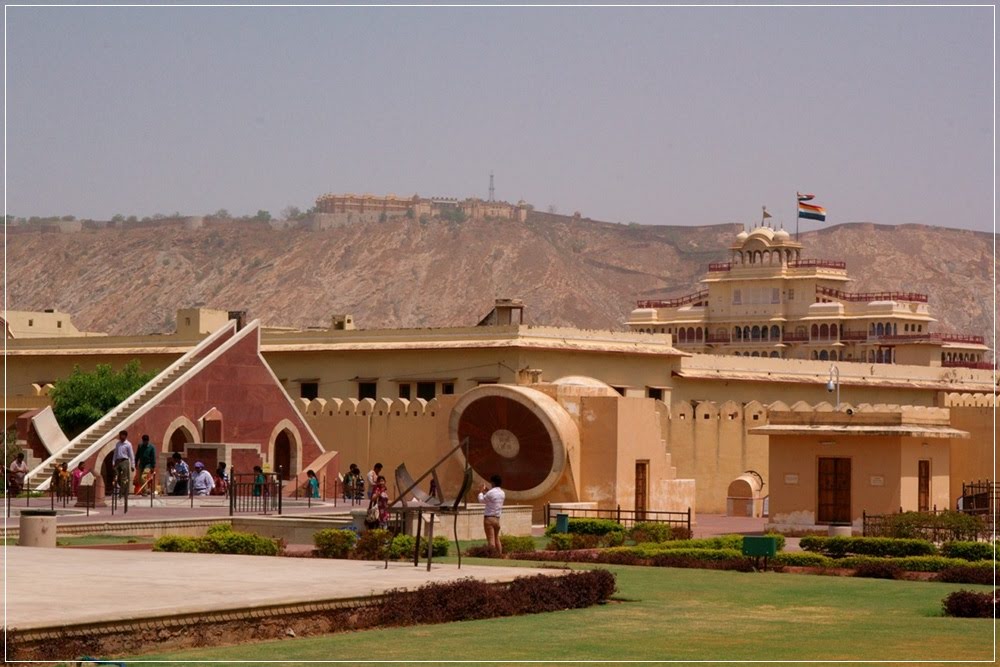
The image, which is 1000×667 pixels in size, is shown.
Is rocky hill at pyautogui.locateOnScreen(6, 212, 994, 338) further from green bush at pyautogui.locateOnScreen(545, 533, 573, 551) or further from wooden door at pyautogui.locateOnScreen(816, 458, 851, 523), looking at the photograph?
green bush at pyautogui.locateOnScreen(545, 533, 573, 551)

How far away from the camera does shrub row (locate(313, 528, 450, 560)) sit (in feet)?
73.3

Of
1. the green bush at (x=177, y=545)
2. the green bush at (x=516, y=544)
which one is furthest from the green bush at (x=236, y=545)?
the green bush at (x=516, y=544)

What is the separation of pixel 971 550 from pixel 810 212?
56041 mm

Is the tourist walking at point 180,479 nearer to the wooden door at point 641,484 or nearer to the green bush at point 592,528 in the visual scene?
the green bush at point 592,528

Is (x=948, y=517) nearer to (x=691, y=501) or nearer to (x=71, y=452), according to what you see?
(x=691, y=501)

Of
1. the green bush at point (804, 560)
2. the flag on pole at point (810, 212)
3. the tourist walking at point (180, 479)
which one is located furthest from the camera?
the flag on pole at point (810, 212)

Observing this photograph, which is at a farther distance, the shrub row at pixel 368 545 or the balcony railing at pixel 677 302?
the balcony railing at pixel 677 302

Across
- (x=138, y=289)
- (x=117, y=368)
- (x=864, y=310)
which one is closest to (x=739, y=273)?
(x=864, y=310)

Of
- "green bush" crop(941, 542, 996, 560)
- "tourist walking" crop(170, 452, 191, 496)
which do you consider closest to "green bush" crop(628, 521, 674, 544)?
"green bush" crop(941, 542, 996, 560)

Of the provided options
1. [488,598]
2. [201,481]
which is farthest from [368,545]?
[201,481]

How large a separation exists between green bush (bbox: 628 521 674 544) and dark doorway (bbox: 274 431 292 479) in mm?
15504

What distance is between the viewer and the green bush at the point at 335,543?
2288cm

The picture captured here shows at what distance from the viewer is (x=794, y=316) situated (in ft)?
278

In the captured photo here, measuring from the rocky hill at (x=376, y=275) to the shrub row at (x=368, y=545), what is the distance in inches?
4912
